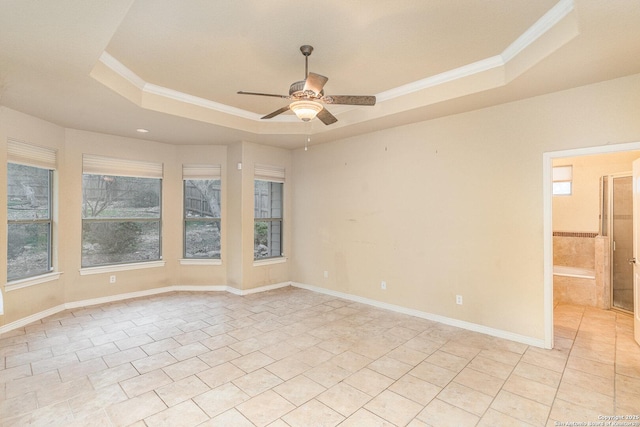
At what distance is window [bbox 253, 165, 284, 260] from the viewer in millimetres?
5852

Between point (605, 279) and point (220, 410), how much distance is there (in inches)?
213

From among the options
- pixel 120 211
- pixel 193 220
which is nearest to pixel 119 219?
pixel 120 211

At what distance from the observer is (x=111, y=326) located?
157 inches

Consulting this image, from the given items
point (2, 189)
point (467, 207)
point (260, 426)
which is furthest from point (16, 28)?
point (467, 207)

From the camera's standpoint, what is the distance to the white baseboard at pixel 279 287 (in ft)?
12.1

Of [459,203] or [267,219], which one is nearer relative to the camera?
[459,203]

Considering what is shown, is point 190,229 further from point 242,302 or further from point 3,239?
point 3,239

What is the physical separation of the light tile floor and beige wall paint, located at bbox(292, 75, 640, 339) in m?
0.49

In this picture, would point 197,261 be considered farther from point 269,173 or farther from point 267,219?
point 269,173

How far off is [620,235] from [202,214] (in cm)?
659

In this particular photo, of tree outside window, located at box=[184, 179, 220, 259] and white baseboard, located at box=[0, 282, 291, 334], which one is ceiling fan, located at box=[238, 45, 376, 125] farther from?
white baseboard, located at box=[0, 282, 291, 334]

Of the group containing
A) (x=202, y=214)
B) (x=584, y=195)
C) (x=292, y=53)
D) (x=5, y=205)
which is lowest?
(x=202, y=214)

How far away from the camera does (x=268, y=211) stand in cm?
609

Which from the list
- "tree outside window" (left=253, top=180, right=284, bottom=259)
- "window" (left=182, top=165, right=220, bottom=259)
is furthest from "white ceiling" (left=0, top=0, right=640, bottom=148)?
"tree outside window" (left=253, top=180, right=284, bottom=259)
